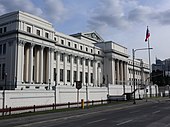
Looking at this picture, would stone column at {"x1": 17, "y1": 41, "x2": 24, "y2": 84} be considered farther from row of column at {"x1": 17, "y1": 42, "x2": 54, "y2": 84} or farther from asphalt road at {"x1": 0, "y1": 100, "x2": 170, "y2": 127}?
asphalt road at {"x1": 0, "y1": 100, "x2": 170, "y2": 127}

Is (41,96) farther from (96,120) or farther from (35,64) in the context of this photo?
(35,64)

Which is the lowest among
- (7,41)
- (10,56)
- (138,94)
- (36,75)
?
(138,94)

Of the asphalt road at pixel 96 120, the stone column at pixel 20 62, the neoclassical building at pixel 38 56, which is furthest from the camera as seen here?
the neoclassical building at pixel 38 56

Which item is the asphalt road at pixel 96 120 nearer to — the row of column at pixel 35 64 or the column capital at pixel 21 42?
the row of column at pixel 35 64

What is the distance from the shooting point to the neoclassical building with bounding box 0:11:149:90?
58.3m

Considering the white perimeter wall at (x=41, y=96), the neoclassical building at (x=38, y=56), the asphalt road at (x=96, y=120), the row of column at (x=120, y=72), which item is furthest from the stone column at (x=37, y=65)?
the row of column at (x=120, y=72)

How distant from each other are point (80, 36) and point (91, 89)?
42.0 metres

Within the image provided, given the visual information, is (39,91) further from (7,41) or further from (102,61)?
(102,61)

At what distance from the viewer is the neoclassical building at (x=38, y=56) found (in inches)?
2296

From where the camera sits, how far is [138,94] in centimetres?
8394

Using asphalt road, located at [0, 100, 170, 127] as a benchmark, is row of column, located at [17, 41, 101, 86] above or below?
above

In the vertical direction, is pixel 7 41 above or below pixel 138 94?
above

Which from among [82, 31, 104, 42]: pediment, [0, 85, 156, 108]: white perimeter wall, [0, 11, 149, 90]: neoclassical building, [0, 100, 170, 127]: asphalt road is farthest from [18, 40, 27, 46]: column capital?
[82, 31, 104, 42]: pediment

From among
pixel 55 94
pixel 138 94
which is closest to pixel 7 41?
pixel 55 94
